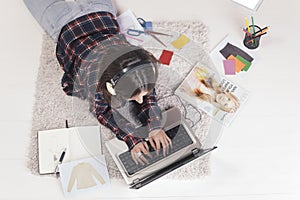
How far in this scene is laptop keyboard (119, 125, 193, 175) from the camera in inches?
52.4

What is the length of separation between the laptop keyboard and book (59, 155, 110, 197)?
0.09 metres

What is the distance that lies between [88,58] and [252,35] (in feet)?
2.09

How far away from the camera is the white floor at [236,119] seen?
138 cm

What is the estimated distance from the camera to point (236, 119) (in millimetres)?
1469

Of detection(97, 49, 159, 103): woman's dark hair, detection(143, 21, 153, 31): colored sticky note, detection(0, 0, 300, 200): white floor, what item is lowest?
detection(0, 0, 300, 200): white floor

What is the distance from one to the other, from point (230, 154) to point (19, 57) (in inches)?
32.7

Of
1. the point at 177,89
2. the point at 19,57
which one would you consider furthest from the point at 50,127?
the point at 177,89

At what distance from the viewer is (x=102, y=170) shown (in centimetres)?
138

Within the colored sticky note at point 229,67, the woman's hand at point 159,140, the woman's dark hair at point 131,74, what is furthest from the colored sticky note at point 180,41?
the woman's dark hair at point 131,74

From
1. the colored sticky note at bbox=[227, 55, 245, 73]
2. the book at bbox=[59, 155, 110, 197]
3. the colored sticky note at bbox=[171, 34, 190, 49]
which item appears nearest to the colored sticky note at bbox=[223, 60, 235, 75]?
the colored sticky note at bbox=[227, 55, 245, 73]

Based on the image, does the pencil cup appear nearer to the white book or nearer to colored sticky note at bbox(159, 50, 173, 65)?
the white book

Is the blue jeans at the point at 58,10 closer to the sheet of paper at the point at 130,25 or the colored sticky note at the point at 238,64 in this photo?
the sheet of paper at the point at 130,25

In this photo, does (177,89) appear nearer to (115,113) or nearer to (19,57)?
(115,113)

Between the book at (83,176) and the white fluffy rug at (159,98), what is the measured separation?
0.10ft
